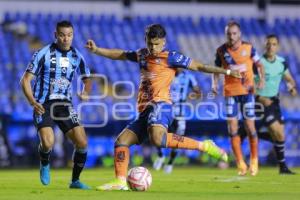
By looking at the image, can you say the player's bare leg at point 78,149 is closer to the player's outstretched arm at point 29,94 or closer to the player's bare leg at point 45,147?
the player's bare leg at point 45,147

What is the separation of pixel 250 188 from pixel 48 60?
117 inches

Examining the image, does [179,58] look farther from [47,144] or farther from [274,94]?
[274,94]

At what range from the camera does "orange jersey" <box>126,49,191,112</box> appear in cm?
984

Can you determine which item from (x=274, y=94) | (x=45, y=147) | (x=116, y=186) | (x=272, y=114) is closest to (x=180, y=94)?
(x=274, y=94)

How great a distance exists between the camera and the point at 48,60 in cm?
998

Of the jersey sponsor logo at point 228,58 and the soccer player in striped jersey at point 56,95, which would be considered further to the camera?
the jersey sponsor logo at point 228,58

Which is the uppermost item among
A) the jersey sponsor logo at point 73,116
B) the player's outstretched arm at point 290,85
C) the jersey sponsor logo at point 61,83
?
the jersey sponsor logo at point 61,83

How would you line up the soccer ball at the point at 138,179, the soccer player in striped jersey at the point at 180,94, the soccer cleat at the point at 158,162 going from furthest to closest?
the soccer cleat at the point at 158,162, the soccer player in striped jersey at the point at 180,94, the soccer ball at the point at 138,179

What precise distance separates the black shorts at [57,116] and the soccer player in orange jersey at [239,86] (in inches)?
156

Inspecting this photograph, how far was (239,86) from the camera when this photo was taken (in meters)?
13.6

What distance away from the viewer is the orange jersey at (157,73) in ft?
32.3

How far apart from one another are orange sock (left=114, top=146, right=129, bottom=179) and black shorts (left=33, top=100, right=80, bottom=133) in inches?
28.0

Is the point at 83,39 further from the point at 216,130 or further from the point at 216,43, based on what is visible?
the point at 216,130

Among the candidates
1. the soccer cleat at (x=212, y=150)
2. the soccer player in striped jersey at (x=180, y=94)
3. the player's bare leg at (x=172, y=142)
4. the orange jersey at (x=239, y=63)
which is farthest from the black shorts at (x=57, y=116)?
the soccer player in striped jersey at (x=180, y=94)
